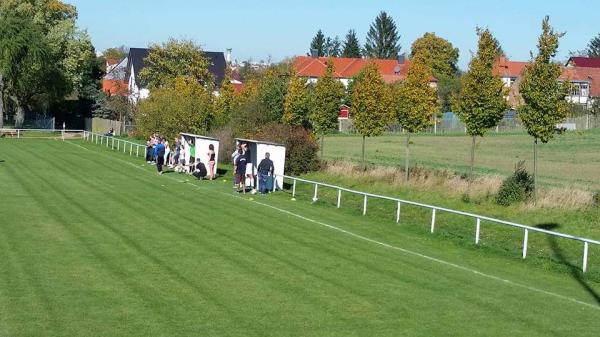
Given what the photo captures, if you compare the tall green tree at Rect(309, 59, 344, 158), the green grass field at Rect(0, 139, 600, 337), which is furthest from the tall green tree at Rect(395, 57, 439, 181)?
the green grass field at Rect(0, 139, 600, 337)

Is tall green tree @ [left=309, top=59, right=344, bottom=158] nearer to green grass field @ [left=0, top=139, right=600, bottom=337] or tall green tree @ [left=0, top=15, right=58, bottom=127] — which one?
green grass field @ [left=0, top=139, right=600, bottom=337]

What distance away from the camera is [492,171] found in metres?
40.8

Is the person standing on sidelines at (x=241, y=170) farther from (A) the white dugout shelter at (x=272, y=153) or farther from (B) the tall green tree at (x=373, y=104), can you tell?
(B) the tall green tree at (x=373, y=104)

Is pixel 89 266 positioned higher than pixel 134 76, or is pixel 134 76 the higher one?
pixel 134 76

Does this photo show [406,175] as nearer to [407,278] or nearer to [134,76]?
[407,278]

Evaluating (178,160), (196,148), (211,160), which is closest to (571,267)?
(211,160)

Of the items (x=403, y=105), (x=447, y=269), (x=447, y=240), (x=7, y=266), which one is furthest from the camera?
(x=403, y=105)

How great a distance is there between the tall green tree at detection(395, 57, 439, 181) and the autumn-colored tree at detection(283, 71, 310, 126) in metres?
8.99

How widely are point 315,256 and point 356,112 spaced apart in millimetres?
24053

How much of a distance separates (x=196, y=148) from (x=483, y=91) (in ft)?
41.5

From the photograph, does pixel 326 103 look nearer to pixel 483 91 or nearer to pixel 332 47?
pixel 483 91

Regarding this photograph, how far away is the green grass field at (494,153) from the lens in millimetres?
40778

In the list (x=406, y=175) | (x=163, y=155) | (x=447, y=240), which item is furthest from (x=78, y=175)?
(x=447, y=240)

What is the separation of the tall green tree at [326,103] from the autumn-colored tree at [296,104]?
2.10 meters
